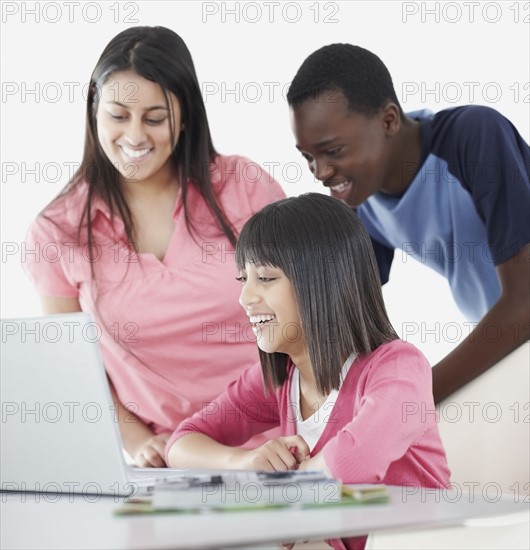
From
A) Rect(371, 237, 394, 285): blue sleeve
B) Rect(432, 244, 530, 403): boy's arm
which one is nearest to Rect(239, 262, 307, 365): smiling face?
Rect(432, 244, 530, 403): boy's arm

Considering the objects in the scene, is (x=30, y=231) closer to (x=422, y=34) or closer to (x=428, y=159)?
(x=428, y=159)

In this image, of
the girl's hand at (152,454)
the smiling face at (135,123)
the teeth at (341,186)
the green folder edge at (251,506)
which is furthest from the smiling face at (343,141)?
the green folder edge at (251,506)

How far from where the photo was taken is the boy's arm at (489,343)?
175cm

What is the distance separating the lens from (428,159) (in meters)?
2.04

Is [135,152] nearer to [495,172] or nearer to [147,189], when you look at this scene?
[147,189]

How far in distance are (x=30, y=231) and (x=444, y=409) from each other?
96 cm

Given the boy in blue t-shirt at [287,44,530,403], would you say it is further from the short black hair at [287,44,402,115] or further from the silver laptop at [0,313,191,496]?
the silver laptop at [0,313,191,496]

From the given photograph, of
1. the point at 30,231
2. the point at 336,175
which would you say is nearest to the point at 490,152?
the point at 336,175

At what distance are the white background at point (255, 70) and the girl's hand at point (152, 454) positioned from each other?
1204 mm

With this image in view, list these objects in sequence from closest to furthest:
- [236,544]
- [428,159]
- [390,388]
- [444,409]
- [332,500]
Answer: [236,544] → [332,500] → [390,388] → [444,409] → [428,159]

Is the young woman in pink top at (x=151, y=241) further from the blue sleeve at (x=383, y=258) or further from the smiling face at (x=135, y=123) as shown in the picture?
the blue sleeve at (x=383, y=258)

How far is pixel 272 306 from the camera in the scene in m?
1.54

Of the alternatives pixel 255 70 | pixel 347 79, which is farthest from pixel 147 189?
pixel 255 70

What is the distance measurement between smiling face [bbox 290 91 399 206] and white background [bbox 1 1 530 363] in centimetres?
92
